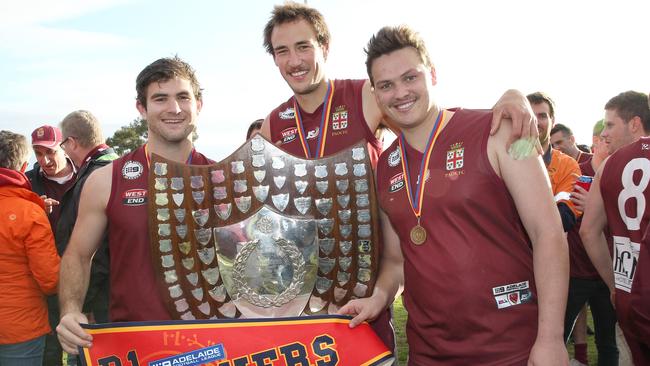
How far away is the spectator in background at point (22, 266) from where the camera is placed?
378cm

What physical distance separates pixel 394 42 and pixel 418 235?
0.88m

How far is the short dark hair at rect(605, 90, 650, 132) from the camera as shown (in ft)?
15.8

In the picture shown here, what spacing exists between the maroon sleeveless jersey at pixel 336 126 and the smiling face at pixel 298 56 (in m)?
0.16

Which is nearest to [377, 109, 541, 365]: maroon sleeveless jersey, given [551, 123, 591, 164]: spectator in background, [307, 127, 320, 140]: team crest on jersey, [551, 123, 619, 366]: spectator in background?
[307, 127, 320, 140]: team crest on jersey

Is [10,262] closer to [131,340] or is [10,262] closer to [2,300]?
[2,300]

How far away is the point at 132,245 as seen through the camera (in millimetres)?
2949

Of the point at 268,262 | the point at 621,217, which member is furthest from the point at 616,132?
the point at 268,262

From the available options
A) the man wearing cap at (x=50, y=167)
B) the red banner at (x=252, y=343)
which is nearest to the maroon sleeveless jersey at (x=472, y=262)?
the red banner at (x=252, y=343)

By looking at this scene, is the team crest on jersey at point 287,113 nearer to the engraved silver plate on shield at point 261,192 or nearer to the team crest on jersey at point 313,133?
the team crest on jersey at point 313,133

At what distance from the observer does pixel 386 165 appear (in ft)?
9.21

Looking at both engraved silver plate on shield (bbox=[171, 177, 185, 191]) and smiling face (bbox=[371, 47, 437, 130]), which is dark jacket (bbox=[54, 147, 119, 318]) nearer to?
engraved silver plate on shield (bbox=[171, 177, 185, 191])

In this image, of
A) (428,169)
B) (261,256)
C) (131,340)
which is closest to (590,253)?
(428,169)

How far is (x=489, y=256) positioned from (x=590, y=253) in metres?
1.65

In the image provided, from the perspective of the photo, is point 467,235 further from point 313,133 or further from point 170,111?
point 170,111
